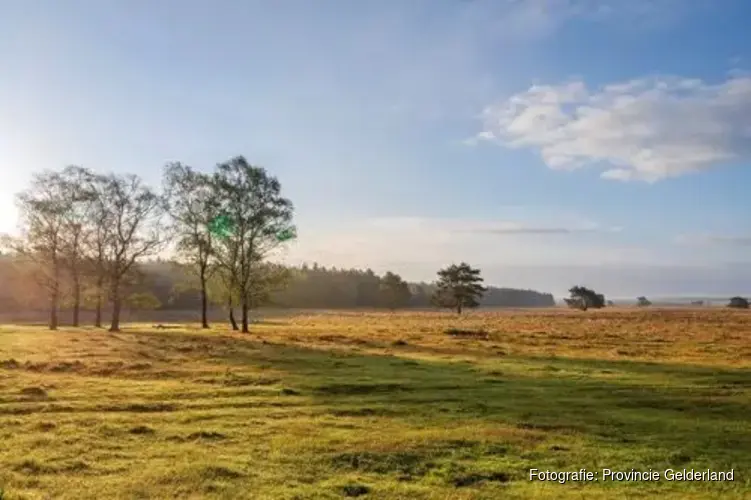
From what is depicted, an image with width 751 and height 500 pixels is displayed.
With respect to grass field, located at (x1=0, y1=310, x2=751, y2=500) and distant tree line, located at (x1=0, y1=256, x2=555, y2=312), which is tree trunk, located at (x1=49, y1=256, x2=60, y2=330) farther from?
grass field, located at (x1=0, y1=310, x2=751, y2=500)

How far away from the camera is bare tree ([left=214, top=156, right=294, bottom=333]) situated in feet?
216

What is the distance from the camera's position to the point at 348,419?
66.6 feet

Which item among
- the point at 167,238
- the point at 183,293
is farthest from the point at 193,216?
the point at 183,293

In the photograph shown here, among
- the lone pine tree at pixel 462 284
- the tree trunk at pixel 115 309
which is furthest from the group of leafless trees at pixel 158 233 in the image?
the lone pine tree at pixel 462 284

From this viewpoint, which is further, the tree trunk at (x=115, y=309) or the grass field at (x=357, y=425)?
the tree trunk at (x=115, y=309)

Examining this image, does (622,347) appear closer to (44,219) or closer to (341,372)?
(341,372)

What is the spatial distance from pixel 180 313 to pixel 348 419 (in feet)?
376

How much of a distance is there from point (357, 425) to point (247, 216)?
48.9 meters

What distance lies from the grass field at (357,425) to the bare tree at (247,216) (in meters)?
29.2

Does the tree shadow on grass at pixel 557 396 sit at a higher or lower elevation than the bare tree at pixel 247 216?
lower

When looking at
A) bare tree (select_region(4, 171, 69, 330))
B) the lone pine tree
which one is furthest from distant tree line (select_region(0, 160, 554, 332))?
the lone pine tree

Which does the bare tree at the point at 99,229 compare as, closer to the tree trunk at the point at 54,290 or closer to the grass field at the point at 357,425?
the tree trunk at the point at 54,290

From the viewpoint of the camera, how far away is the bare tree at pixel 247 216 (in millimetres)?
65938

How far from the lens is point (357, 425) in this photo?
1942 centimetres
